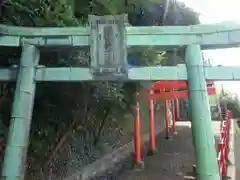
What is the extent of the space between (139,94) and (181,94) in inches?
55.8

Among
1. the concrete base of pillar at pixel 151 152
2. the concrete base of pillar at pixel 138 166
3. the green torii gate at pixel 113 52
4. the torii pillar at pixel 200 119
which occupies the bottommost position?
the concrete base of pillar at pixel 138 166

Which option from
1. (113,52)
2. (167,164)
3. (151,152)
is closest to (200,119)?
(113,52)

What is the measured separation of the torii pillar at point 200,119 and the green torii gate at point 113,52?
0.01 meters

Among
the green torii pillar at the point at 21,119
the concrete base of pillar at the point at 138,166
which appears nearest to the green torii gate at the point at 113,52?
the green torii pillar at the point at 21,119

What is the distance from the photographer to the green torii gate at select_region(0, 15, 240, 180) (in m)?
3.08

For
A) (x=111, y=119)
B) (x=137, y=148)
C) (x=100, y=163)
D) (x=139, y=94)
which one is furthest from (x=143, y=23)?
(x=100, y=163)

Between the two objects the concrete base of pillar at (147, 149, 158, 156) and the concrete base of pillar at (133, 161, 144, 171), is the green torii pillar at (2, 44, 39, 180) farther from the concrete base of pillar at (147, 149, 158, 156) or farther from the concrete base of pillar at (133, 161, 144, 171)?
the concrete base of pillar at (147, 149, 158, 156)

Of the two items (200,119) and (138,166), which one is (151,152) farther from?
(200,119)

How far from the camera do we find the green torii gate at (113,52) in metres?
3.08

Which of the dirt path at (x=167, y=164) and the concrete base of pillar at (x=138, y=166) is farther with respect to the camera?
the concrete base of pillar at (x=138, y=166)

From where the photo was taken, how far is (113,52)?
3164 mm

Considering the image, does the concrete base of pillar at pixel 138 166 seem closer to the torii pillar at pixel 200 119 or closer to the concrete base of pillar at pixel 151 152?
the concrete base of pillar at pixel 151 152

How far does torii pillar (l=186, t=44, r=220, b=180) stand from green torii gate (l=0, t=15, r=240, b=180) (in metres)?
0.01

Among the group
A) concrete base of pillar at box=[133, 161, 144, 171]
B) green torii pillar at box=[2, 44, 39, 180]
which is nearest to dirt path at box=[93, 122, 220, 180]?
concrete base of pillar at box=[133, 161, 144, 171]
